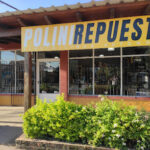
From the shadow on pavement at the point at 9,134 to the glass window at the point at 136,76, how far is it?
451cm

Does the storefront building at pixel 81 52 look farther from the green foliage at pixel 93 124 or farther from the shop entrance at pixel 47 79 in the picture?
the green foliage at pixel 93 124

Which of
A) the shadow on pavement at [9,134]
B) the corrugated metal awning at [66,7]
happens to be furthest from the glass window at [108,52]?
the shadow on pavement at [9,134]

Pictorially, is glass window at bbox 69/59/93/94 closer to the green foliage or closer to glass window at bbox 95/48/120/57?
glass window at bbox 95/48/120/57

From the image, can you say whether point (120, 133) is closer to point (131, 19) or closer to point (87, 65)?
point (131, 19)

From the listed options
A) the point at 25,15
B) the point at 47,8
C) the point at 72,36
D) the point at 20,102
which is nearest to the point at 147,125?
the point at 72,36

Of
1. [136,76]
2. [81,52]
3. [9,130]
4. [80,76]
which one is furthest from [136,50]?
[9,130]

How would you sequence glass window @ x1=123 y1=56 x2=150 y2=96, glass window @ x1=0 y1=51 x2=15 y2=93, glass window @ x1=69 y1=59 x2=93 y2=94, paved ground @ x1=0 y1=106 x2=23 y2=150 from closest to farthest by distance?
paved ground @ x1=0 y1=106 x2=23 y2=150, glass window @ x1=123 y1=56 x2=150 y2=96, glass window @ x1=69 y1=59 x2=93 y2=94, glass window @ x1=0 y1=51 x2=15 y2=93

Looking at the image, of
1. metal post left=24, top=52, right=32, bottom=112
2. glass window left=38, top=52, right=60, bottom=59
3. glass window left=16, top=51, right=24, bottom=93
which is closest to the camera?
metal post left=24, top=52, right=32, bottom=112

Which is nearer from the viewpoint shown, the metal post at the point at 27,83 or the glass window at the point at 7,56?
the metal post at the point at 27,83

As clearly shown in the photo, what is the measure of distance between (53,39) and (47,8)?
0.81 metres

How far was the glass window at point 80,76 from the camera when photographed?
716 centimetres

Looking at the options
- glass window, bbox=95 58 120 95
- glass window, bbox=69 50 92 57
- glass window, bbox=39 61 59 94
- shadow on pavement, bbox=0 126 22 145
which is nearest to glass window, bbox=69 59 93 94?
glass window, bbox=69 50 92 57

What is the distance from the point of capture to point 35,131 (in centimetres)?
362

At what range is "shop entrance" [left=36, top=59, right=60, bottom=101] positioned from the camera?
7711mm
